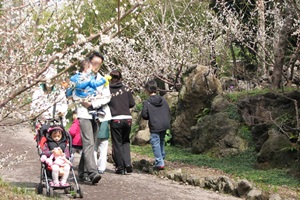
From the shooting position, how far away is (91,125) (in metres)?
8.95

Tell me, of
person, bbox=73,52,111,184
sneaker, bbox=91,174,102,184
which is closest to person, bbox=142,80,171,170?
person, bbox=73,52,111,184

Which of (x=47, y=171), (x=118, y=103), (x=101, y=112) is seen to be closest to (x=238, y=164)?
(x=118, y=103)

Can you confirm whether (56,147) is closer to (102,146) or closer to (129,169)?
(102,146)

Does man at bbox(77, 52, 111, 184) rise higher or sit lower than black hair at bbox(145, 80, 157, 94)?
lower

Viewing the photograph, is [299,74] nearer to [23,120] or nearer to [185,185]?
[185,185]

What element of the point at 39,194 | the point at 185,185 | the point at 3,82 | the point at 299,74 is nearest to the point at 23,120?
the point at 3,82

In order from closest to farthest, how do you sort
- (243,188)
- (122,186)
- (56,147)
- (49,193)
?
1. (49,193)
2. (56,147)
3. (243,188)
4. (122,186)

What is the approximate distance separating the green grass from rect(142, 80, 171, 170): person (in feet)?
3.45

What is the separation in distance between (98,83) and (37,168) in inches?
104

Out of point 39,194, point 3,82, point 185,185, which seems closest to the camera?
point 3,82

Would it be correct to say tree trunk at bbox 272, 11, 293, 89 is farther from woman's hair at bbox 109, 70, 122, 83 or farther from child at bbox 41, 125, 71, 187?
child at bbox 41, 125, 71, 187

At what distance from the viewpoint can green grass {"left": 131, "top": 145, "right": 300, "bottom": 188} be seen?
930 cm

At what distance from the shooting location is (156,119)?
10531 millimetres

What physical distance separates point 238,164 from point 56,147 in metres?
4.10
